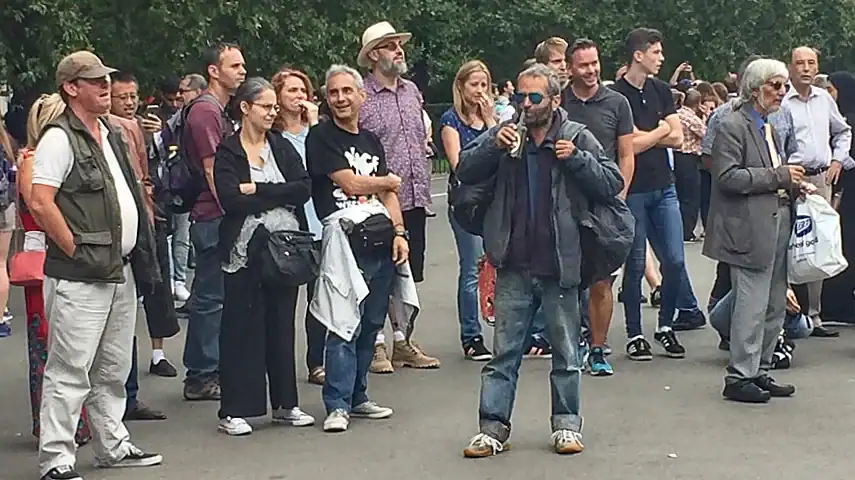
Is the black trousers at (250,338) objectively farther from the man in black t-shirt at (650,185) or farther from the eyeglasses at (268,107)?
the man in black t-shirt at (650,185)

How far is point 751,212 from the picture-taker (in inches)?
332

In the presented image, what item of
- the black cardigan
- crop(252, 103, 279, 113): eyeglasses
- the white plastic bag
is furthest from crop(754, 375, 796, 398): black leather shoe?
crop(252, 103, 279, 113): eyeglasses

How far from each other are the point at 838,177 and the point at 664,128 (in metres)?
1.96

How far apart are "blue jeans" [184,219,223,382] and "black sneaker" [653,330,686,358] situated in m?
3.09

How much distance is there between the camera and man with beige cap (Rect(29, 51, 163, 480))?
6.76 meters

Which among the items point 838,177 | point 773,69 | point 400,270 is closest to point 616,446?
point 400,270

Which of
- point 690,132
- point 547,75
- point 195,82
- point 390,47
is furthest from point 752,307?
point 690,132

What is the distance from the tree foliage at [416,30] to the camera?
1745 centimetres

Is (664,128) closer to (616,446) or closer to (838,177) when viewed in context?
(838,177)

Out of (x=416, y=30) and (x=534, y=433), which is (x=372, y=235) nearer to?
(x=534, y=433)

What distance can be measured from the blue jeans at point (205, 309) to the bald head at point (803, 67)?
14.2ft

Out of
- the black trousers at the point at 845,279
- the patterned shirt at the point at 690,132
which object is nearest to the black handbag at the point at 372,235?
the black trousers at the point at 845,279

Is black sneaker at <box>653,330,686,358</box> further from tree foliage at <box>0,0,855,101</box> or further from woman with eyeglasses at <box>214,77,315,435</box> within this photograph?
tree foliage at <box>0,0,855,101</box>

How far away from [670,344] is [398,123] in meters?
2.43
